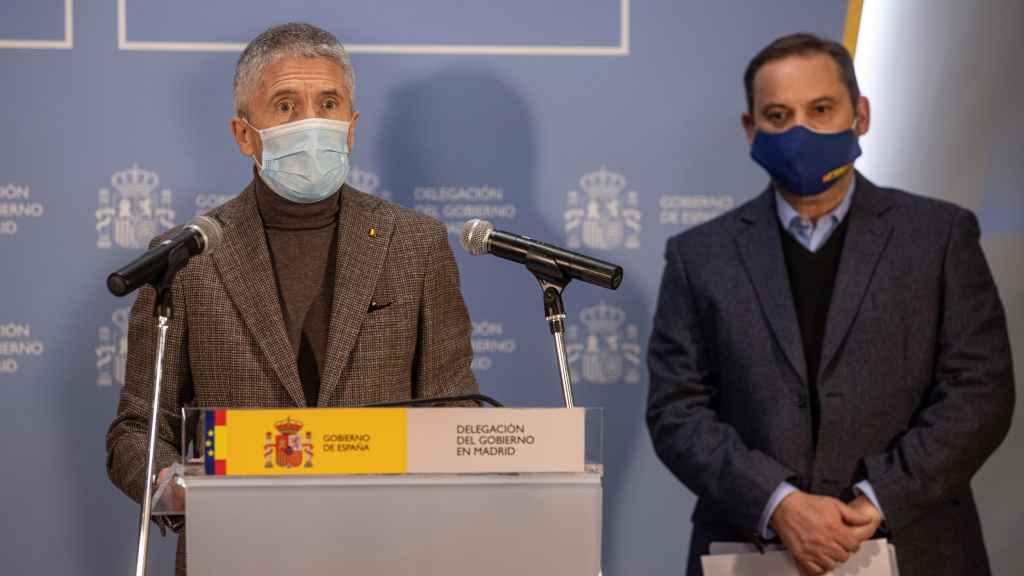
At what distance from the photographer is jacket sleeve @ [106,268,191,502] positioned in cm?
242

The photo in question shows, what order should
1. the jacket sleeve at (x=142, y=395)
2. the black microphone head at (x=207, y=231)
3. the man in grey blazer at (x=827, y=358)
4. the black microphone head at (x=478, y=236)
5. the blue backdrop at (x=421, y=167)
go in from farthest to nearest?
the blue backdrop at (x=421, y=167) → the man in grey blazer at (x=827, y=358) → the jacket sleeve at (x=142, y=395) → the black microphone head at (x=478, y=236) → the black microphone head at (x=207, y=231)

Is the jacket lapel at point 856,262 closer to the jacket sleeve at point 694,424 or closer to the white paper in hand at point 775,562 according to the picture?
the jacket sleeve at point 694,424

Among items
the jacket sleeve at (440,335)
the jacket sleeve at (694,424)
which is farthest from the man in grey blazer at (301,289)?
the jacket sleeve at (694,424)

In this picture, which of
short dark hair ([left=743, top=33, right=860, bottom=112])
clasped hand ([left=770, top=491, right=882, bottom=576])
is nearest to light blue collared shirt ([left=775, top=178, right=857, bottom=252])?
short dark hair ([left=743, top=33, right=860, bottom=112])

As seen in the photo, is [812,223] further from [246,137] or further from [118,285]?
[118,285]

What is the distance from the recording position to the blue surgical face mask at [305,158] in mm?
2680

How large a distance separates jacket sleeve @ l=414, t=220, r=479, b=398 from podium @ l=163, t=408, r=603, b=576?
2.98 feet

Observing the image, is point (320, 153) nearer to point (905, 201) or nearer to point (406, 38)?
point (406, 38)

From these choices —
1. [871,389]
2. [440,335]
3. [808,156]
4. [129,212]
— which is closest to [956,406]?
[871,389]

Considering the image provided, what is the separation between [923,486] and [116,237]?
7.56 ft

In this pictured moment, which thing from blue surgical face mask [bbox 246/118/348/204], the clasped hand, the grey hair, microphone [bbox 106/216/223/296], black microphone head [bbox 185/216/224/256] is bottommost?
the clasped hand

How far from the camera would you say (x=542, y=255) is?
81.4 inches

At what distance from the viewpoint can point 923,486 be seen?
2508 mm

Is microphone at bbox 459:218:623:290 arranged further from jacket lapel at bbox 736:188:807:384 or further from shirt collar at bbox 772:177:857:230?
shirt collar at bbox 772:177:857:230
